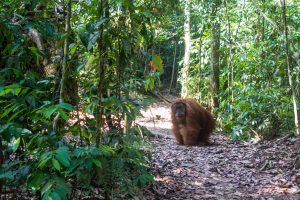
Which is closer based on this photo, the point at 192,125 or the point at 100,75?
the point at 100,75

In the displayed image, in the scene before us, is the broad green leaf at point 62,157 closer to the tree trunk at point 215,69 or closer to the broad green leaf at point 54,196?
the broad green leaf at point 54,196

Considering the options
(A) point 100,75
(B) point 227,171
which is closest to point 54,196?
(A) point 100,75

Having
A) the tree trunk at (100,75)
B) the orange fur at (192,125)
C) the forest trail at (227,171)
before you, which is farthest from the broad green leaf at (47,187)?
the orange fur at (192,125)

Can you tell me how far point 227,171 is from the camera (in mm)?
5270

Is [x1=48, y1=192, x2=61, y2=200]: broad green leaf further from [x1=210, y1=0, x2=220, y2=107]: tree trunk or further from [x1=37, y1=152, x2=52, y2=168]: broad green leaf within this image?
[x1=210, y1=0, x2=220, y2=107]: tree trunk

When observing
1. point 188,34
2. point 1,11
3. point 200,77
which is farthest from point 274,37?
point 1,11

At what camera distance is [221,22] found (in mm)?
9219

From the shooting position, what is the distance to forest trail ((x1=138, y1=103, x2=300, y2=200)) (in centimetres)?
427

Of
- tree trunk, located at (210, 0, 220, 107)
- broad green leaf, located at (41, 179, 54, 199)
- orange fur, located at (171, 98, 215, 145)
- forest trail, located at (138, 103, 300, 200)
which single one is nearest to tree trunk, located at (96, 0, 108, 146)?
broad green leaf, located at (41, 179, 54, 199)

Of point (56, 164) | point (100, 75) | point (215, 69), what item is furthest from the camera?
point (215, 69)

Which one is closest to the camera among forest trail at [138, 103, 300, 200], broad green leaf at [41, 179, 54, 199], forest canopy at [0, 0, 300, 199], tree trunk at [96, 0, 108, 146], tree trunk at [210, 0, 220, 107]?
broad green leaf at [41, 179, 54, 199]

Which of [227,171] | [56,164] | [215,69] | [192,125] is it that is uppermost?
[215,69]

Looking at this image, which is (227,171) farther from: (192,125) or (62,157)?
(62,157)

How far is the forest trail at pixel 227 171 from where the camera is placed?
168 inches
